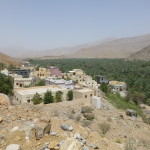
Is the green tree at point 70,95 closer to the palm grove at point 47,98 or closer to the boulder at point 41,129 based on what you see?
the palm grove at point 47,98

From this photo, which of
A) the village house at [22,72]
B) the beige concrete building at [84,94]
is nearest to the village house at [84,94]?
the beige concrete building at [84,94]

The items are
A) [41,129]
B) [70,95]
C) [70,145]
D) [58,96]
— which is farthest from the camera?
[70,95]

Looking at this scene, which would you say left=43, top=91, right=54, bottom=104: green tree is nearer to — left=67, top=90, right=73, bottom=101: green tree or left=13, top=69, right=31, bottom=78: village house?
left=67, top=90, right=73, bottom=101: green tree

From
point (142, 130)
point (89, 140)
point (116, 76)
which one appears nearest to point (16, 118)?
point (89, 140)

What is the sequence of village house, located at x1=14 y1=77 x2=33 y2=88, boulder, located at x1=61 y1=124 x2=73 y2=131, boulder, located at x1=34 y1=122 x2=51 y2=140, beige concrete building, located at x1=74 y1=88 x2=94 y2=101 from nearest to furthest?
boulder, located at x1=34 y1=122 x2=51 y2=140
boulder, located at x1=61 y1=124 x2=73 y2=131
beige concrete building, located at x1=74 y1=88 x2=94 y2=101
village house, located at x1=14 y1=77 x2=33 y2=88

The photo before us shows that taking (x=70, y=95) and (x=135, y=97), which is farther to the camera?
(x=135, y=97)

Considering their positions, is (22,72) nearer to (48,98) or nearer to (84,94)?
(48,98)

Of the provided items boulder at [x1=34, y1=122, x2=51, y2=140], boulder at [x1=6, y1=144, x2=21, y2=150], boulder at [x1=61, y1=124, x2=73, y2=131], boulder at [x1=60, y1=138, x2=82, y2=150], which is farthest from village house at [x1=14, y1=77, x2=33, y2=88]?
boulder at [x1=60, y1=138, x2=82, y2=150]

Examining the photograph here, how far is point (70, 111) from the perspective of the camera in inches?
770

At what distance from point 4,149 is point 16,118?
152cm

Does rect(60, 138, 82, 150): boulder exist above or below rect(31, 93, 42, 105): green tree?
above

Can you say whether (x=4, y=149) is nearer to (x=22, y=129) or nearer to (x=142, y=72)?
(x=22, y=129)

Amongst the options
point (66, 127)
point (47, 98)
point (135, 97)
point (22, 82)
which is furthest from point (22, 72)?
point (66, 127)

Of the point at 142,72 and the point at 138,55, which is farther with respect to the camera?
the point at 138,55
